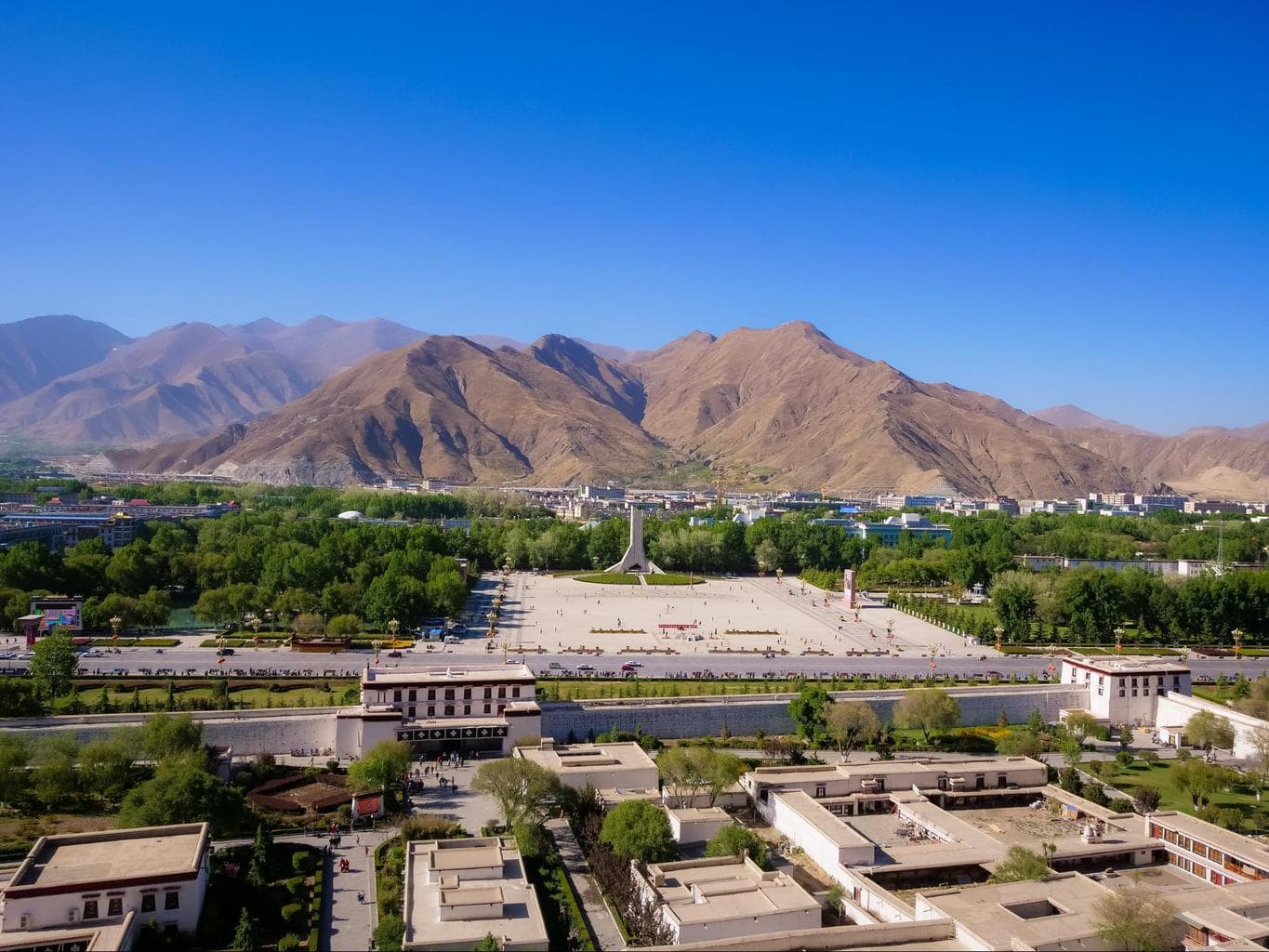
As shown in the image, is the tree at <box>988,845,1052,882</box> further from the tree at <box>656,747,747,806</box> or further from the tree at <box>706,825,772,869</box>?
the tree at <box>656,747,747,806</box>

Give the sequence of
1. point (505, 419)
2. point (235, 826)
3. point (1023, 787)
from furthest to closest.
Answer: point (505, 419)
point (1023, 787)
point (235, 826)

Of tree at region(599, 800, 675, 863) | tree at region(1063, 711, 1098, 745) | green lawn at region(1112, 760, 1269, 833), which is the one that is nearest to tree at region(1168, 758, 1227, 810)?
green lawn at region(1112, 760, 1269, 833)

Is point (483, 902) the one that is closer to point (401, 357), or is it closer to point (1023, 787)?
point (1023, 787)

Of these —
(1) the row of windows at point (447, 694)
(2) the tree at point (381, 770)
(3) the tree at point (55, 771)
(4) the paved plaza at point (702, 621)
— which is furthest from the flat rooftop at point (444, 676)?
(4) the paved plaza at point (702, 621)

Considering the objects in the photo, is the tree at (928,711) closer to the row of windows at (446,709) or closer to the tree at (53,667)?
the row of windows at (446,709)

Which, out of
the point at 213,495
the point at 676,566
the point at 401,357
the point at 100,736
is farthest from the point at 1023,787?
the point at 401,357

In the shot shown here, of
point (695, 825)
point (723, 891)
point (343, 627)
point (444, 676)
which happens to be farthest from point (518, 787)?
point (343, 627)

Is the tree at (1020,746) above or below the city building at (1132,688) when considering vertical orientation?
below
